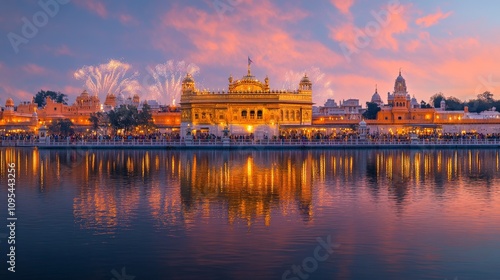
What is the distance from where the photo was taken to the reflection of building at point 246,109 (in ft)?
258

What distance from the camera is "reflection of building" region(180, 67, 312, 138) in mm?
78625

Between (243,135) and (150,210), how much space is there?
55031 mm

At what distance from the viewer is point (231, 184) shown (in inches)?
1202

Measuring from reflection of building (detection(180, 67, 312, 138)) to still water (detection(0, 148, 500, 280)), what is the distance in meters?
44.2

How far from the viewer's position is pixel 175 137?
73375mm

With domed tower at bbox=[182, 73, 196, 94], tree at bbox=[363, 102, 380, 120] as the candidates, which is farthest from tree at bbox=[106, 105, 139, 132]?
tree at bbox=[363, 102, 380, 120]

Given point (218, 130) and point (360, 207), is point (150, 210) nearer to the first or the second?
point (360, 207)

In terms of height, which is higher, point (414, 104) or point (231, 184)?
point (414, 104)

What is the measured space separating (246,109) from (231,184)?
48.8 metres

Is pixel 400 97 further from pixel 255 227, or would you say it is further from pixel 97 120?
pixel 255 227

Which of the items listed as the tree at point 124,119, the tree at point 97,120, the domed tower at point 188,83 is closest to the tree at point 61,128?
the tree at point 97,120

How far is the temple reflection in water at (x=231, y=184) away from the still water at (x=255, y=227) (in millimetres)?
74

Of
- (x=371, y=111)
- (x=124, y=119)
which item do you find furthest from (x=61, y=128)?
(x=371, y=111)

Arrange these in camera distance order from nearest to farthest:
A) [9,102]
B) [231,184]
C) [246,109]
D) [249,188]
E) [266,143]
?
[249,188] → [231,184] → [266,143] → [246,109] → [9,102]
